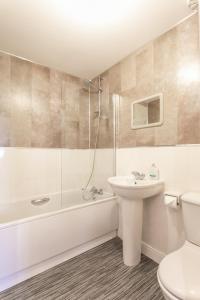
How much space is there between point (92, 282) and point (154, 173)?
1.12 meters

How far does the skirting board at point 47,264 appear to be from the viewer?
145 cm

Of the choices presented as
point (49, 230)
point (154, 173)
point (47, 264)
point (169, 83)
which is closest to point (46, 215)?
point (49, 230)

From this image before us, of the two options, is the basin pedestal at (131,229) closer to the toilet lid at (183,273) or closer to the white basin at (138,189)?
the white basin at (138,189)

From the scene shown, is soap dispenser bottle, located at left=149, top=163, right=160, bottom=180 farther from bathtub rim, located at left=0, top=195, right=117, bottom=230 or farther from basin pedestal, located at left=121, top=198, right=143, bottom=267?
bathtub rim, located at left=0, top=195, right=117, bottom=230

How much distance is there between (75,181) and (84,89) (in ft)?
4.63

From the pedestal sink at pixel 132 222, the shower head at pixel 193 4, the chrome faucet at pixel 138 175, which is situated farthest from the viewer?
the chrome faucet at pixel 138 175

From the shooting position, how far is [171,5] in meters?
1.44

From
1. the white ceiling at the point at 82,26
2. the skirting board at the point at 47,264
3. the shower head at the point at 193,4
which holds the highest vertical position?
the white ceiling at the point at 82,26

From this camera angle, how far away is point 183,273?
992 millimetres

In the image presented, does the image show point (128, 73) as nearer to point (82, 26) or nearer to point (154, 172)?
point (82, 26)

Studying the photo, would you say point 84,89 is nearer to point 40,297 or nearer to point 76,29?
point 76,29

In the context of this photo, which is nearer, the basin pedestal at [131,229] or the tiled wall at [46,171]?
the basin pedestal at [131,229]

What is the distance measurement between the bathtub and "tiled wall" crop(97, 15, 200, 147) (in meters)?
0.91

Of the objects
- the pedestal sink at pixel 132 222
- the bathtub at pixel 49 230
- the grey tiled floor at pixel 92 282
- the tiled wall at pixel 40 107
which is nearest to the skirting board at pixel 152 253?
the grey tiled floor at pixel 92 282
